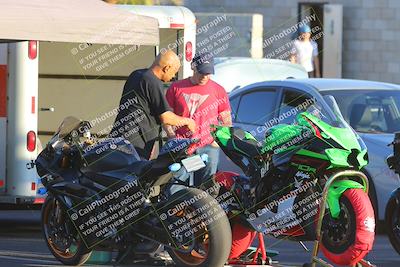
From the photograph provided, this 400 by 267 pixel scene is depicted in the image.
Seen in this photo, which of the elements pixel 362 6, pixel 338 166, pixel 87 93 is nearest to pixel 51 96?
pixel 87 93

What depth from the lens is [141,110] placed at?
1141 cm

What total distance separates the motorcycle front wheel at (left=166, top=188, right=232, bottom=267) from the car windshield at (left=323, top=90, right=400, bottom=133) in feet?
13.7

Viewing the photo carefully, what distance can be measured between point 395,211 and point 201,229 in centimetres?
217

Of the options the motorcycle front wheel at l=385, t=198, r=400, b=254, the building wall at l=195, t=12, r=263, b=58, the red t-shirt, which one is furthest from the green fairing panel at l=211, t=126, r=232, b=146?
the building wall at l=195, t=12, r=263, b=58

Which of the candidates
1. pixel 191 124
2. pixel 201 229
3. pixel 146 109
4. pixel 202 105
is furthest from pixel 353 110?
pixel 201 229

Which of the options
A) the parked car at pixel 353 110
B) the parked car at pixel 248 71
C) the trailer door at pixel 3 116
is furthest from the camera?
the parked car at pixel 248 71

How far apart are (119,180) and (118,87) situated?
4255 mm

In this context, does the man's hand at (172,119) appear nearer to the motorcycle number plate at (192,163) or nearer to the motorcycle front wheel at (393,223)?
the motorcycle number plate at (192,163)

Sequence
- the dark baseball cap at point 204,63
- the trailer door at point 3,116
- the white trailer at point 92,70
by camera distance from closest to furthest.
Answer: the dark baseball cap at point 204,63
the trailer door at point 3,116
the white trailer at point 92,70

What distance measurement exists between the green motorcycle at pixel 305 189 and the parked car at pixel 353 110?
296 centimetres

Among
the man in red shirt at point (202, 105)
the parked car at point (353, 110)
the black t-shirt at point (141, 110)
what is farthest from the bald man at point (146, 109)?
the parked car at point (353, 110)

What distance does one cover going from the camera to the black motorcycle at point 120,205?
10055mm

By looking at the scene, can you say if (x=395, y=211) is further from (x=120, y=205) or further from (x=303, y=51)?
(x=303, y=51)

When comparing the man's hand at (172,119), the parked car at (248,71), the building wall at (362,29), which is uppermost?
the man's hand at (172,119)
